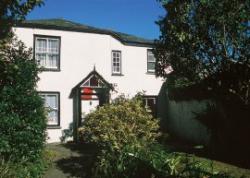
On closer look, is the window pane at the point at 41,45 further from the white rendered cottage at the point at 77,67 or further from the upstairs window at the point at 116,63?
the upstairs window at the point at 116,63

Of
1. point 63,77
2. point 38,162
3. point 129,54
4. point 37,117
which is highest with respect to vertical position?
point 129,54

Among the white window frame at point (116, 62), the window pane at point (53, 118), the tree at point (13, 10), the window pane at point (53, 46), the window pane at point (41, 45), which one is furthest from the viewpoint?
the white window frame at point (116, 62)

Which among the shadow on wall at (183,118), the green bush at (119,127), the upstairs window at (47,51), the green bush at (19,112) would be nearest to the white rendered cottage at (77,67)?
the upstairs window at (47,51)

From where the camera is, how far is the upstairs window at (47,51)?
70.8ft

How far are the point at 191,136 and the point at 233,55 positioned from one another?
972cm

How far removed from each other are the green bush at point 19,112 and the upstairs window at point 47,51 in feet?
24.6

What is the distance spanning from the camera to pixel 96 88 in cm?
2266

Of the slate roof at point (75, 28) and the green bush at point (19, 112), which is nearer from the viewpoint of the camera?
the green bush at point (19, 112)

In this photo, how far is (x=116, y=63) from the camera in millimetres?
24125

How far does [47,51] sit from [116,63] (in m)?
4.49

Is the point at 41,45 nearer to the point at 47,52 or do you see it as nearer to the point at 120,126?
the point at 47,52

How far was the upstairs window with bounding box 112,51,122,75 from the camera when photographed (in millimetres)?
24000

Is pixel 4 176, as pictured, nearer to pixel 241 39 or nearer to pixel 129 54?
pixel 241 39

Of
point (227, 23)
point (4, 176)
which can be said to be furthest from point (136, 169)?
point (227, 23)
